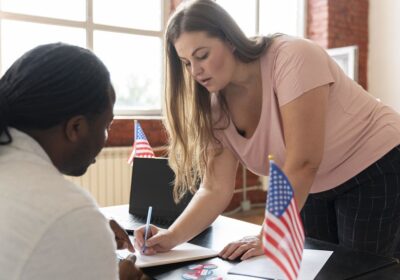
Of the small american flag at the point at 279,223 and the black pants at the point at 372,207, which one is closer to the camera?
the small american flag at the point at 279,223

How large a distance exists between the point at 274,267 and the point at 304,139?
32cm

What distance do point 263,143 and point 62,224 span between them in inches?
31.7

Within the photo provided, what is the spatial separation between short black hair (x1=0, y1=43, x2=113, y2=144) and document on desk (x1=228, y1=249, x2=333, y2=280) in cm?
55

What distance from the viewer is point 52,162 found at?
77 cm

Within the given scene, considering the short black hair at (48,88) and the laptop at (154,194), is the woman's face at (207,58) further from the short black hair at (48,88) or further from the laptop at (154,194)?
the short black hair at (48,88)

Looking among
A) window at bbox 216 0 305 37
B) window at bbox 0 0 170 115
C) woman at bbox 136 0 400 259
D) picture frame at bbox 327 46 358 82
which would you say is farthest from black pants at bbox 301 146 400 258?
window at bbox 216 0 305 37

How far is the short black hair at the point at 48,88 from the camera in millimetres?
725

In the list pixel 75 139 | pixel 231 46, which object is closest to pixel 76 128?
pixel 75 139

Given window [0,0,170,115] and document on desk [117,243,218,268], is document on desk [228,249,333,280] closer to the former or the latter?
document on desk [117,243,218,268]

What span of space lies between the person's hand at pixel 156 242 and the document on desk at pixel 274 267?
23 cm

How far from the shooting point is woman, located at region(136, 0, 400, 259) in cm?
119

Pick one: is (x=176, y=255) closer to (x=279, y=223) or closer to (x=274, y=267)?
(x=274, y=267)

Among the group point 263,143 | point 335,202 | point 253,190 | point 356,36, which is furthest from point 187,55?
point 356,36

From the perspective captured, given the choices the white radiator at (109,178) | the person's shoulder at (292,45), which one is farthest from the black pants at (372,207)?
the white radiator at (109,178)
